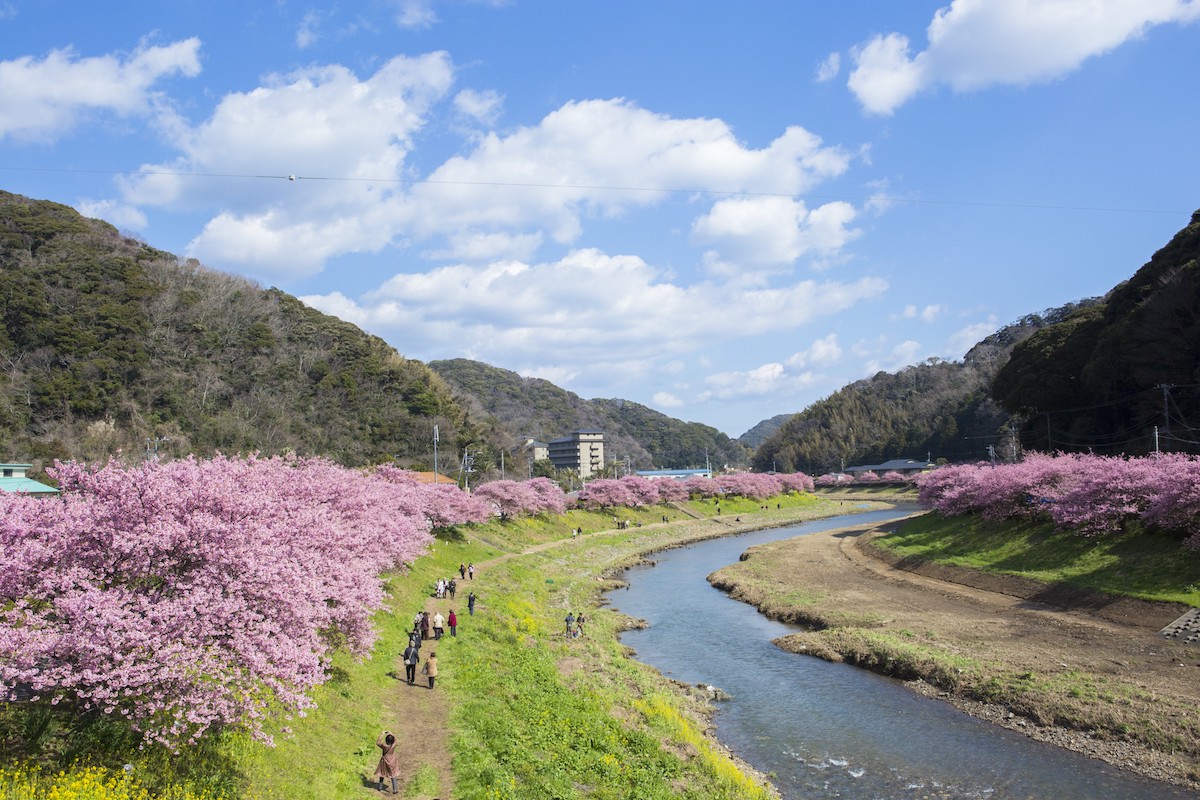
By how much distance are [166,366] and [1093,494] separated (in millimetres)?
86453

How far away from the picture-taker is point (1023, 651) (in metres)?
30.1

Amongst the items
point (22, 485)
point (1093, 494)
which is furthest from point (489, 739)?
→ point (22, 485)

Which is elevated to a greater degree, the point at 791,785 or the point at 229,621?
the point at 229,621

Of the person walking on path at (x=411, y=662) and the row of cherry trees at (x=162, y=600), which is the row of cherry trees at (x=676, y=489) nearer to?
the person walking on path at (x=411, y=662)

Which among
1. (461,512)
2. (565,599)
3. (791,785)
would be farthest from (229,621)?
(461,512)

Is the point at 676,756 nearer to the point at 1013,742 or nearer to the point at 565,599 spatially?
the point at 1013,742

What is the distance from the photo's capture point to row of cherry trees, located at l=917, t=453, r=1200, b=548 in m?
35.3

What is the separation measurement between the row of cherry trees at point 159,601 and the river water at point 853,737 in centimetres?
1411

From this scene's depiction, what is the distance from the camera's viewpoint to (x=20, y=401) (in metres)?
68.8

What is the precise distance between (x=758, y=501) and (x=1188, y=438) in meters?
74.7

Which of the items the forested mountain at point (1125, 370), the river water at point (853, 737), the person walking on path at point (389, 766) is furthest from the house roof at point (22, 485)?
the forested mountain at point (1125, 370)

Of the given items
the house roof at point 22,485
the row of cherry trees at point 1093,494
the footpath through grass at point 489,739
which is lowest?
the footpath through grass at point 489,739

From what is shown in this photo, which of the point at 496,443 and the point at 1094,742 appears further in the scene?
the point at 496,443

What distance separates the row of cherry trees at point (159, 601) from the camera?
491 inches
